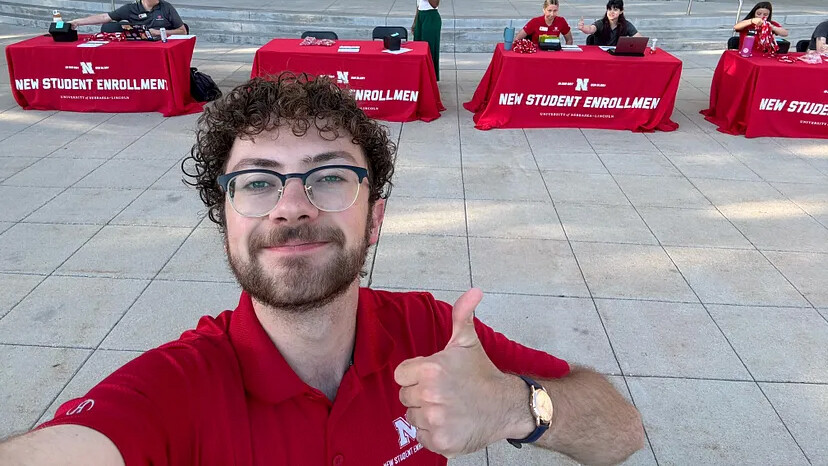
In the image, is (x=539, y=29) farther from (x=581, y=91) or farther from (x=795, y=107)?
(x=795, y=107)

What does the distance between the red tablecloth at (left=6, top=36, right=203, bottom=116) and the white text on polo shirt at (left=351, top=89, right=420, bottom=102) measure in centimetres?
184

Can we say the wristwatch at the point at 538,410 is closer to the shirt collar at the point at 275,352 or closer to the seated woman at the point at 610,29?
the shirt collar at the point at 275,352

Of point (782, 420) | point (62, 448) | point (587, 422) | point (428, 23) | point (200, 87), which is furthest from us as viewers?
point (428, 23)

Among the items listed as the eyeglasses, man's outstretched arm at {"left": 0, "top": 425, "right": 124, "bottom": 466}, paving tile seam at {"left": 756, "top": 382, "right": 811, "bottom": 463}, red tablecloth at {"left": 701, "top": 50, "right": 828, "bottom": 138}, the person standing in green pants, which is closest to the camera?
man's outstretched arm at {"left": 0, "top": 425, "right": 124, "bottom": 466}

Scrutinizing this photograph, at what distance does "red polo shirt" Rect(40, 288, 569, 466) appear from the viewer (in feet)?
3.28

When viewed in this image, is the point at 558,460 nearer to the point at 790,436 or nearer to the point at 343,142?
the point at 790,436

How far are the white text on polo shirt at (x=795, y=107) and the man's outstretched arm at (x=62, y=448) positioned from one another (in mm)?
6224

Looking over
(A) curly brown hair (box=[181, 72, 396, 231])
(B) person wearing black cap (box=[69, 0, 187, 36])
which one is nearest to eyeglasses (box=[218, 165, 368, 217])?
(A) curly brown hair (box=[181, 72, 396, 231])

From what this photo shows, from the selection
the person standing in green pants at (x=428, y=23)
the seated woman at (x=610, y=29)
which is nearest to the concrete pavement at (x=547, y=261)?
the seated woman at (x=610, y=29)

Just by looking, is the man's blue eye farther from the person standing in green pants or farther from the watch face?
the person standing in green pants

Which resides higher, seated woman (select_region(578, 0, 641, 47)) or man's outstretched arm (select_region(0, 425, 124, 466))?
seated woman (select_region(578, 0, 641, 47))

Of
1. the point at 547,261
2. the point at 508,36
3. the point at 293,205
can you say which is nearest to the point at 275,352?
the point at 293,205

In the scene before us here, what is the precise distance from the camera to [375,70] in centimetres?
565

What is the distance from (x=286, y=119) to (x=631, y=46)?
5155mm
